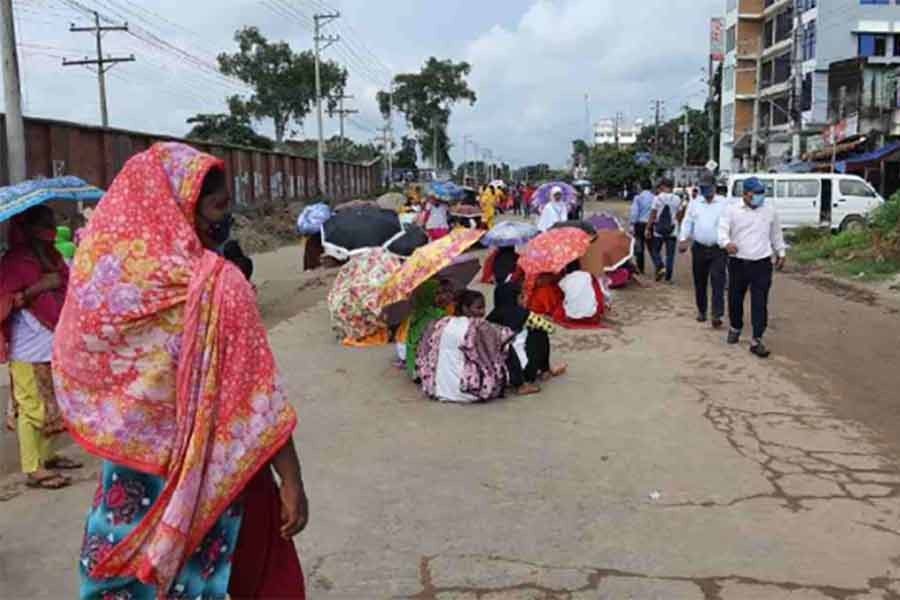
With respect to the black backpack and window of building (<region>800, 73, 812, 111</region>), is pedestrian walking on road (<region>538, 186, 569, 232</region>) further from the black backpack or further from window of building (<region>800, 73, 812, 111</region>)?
window of building (<region>800, 73, 812, 111</region>)

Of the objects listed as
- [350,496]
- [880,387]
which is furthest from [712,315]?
[350,496]

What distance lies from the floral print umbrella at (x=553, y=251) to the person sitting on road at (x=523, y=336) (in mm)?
2344

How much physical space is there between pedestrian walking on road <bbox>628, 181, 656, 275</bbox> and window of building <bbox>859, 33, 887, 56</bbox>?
39272mm

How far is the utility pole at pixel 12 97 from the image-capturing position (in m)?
11.8

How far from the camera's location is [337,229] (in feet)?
35.5

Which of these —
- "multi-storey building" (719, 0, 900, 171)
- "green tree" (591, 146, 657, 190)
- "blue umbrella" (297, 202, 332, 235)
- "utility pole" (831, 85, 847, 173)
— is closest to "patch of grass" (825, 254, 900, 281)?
"blue umbrella" (297, 202, 332, 235)

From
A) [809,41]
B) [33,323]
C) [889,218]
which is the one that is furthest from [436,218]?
[809,41]

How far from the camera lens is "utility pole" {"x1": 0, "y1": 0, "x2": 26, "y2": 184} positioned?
1179cm

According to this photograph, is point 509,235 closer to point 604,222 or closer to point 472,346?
point 472,346

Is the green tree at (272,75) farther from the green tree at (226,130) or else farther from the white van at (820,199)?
the white van at (820,199)

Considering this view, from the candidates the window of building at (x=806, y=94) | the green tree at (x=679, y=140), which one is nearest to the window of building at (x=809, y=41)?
the window of building at (x=806, y=94)

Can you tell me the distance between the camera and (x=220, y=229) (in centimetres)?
241

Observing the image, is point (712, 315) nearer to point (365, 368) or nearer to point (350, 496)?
point (365, 368)

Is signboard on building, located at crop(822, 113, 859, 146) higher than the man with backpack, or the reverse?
signboard on building, located at crop(822, 113, 859, 146)
